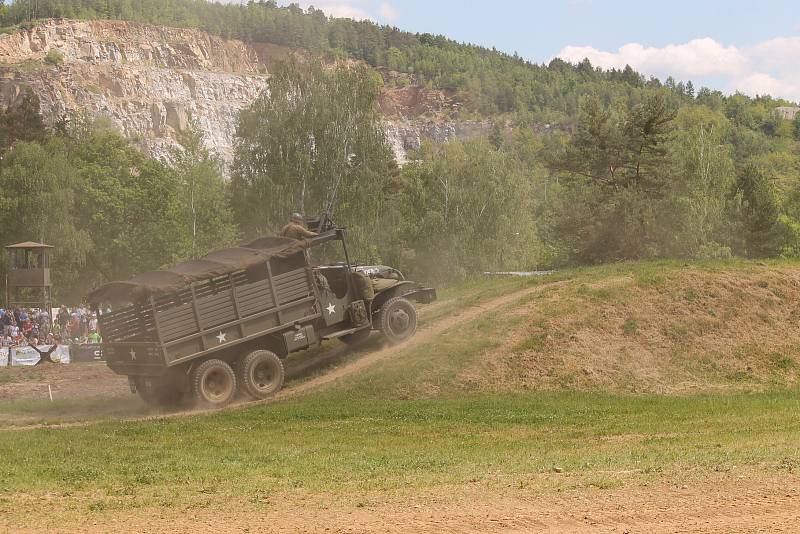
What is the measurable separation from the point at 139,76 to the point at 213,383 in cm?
13503

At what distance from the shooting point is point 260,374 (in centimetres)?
2183

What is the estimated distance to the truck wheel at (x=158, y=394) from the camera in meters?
21.3

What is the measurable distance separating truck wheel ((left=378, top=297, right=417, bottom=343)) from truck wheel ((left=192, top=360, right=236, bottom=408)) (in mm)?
4554

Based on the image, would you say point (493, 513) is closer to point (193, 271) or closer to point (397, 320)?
point (193, 271)

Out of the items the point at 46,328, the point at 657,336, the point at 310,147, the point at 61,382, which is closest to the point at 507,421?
the point at 657,336

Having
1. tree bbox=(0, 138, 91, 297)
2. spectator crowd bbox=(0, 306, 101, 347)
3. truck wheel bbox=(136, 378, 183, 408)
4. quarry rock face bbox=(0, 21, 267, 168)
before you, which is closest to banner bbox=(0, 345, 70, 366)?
spectator crowd bbox=(0, 306, 101, 347)

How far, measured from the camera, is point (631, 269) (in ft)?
93.6

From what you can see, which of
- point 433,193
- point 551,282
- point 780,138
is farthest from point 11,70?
point 780,138

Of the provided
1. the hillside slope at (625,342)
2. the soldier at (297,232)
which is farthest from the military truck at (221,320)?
the hillside slope at (625,342)

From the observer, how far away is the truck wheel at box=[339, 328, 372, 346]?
24.5 m

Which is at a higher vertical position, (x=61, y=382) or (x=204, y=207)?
(x=204, y=207)

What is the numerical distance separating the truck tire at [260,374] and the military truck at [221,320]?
0.9 inches

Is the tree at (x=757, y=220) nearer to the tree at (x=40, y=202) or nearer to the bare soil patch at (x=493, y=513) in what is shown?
the tree at (x=40, y=202)

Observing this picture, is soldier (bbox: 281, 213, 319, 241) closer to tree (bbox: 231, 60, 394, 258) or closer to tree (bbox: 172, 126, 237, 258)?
tree (bbox: 231, 60, 394, 258)
